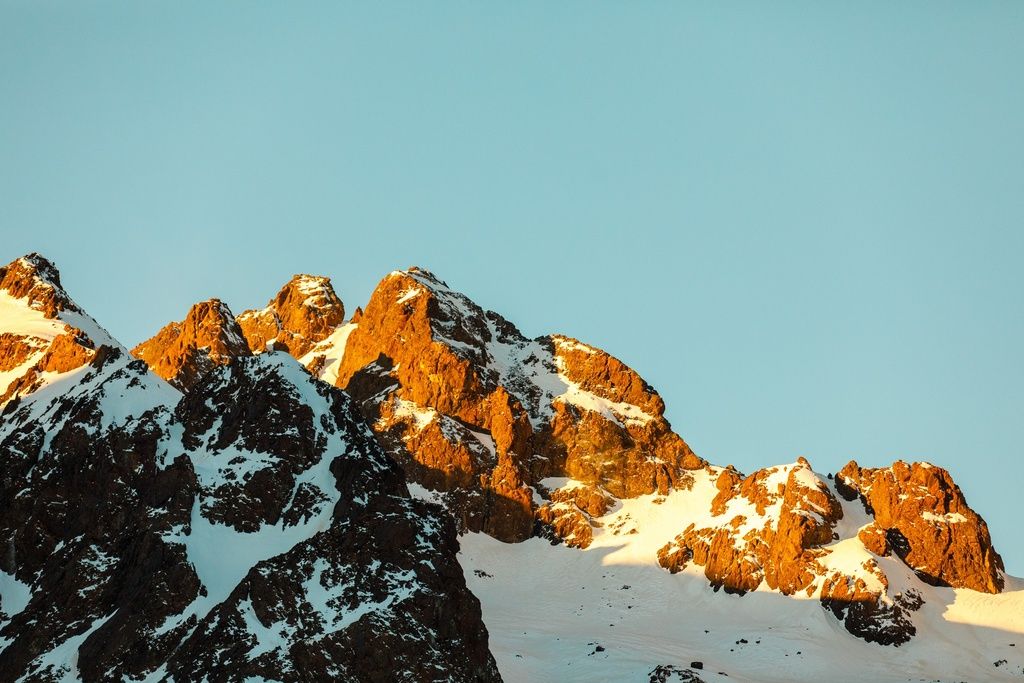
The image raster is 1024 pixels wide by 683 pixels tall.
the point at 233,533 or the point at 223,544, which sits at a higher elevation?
the point at 233,533

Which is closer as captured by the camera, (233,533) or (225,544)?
(225,544)

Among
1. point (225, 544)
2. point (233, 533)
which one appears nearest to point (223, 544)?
point (225, 544)

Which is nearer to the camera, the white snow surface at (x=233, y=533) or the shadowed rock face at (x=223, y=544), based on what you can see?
the shadowed rock face at (x=223, y=544)

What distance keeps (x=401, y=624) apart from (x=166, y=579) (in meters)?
22.9

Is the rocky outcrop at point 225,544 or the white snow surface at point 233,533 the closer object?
the rocky outcrop at point 225,544

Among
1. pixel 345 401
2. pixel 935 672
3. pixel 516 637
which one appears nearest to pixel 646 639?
pixel 516 637

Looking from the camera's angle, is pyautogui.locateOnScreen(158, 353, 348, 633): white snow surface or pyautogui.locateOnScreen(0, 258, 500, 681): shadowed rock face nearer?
pyautogui.locateOnScreen(0, 258, 500, 681): shadowed rock face

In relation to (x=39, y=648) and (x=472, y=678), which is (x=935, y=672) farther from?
(x=39, y=648)

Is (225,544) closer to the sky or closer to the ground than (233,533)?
closer to the ground

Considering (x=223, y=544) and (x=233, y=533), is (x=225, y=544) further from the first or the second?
(x=233, y=533)

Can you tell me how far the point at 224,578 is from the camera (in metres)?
127

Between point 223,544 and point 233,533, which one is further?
point 233,533

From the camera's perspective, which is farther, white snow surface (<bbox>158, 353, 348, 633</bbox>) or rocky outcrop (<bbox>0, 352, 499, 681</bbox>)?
white snow surface (<bbox>158, 353, 348, 633</bbox>)

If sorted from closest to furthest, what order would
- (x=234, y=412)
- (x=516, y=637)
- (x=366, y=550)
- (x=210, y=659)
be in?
(x=210, y=659) < (x=366, y=550) < (x=234, y=412) < (x=516, y=637)
